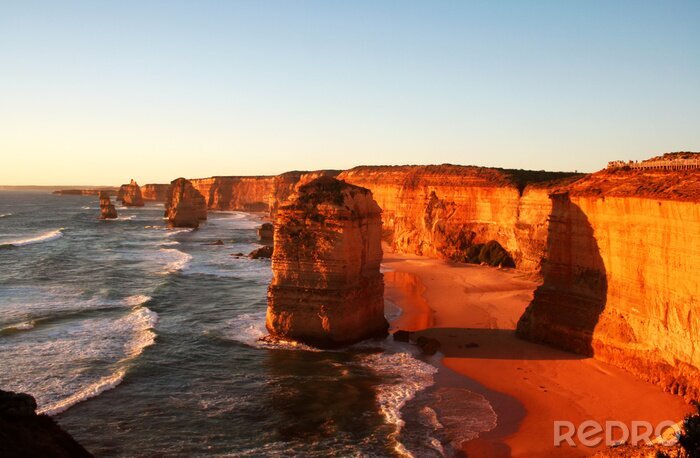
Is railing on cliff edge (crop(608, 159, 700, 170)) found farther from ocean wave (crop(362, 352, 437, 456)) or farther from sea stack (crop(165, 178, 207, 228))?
sea stack (crop(165, 178, 207, 228))

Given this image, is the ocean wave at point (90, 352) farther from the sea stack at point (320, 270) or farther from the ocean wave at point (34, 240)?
the ocean wave at point (34, 240)

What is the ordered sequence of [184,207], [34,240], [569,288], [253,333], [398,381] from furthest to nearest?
1. [184,207]
2. [34,240]
3. [253,333]
4. [569,288]
5. [398,381]

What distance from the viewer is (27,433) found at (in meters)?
9.61

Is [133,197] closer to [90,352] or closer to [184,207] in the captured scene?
[184,207]

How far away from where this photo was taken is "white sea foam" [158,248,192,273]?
1759 inches

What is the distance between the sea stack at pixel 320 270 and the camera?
23547 mm

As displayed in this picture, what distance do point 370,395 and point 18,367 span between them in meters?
12.4

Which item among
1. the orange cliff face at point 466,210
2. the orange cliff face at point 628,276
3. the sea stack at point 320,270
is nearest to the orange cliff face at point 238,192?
the orange cliff face at point 466,210

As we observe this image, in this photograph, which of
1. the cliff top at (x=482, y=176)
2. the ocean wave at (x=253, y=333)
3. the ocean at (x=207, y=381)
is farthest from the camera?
the cliff top at (x=482, y=176)

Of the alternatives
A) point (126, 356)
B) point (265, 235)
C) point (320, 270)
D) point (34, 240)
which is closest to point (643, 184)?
point (320, 270)

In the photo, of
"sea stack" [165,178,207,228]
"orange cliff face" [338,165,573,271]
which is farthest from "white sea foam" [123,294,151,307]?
"sea stack" [165,178,207,228]

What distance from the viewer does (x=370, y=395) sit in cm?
Answer: 1888

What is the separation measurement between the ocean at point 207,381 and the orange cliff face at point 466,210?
1490 cm

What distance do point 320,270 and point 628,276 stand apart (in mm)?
11122
